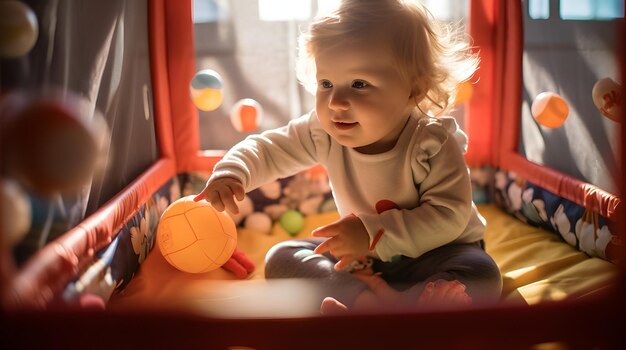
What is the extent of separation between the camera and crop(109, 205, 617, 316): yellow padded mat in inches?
36.6

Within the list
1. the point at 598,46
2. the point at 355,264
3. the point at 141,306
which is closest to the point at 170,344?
the point at 141,306

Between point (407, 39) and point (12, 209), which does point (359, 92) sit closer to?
point (407, 39)

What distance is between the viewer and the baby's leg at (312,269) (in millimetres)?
940

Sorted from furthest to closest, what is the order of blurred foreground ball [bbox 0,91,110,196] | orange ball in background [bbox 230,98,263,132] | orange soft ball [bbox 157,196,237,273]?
1. orange ball in background [bbox 230,98,263,132]
2. orange soft ball [bbox 157,196,237,273]
3. blurred foreground ball [bbox 0,91,110,196]

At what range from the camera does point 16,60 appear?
0.68 m

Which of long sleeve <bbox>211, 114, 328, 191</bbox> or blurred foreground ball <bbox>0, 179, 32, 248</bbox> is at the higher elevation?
blurred foreground ball <bbox>0, 179, 32, 248</bbox>

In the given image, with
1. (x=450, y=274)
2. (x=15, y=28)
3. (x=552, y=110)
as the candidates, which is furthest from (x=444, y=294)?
(x=15, y=28)

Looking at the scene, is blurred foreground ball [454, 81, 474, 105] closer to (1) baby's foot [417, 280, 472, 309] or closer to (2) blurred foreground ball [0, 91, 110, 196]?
(1) baby's foot [417, 280, 472, 309]

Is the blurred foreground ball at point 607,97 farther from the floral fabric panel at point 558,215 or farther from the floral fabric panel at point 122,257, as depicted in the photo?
the floral fabric panel at point 122,257

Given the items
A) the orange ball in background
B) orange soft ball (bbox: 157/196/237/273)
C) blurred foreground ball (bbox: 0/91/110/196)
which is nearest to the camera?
blurred foreground ball (bbox: 0/91/110/196)

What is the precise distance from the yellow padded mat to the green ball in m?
0.06

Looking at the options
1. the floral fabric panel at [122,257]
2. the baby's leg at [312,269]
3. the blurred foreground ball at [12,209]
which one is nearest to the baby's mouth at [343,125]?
the baby's leg at [312,269]

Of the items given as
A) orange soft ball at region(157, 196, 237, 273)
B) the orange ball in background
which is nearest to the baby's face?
orange soft ball at region(157, 196, 237, 273)

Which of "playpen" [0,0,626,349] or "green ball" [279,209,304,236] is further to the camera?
"green ball" [279,209,304,236]
